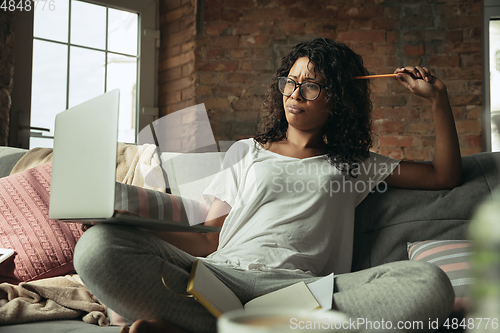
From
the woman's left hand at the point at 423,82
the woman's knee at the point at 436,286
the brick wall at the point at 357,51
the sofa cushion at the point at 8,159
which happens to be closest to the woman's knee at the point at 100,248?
the woman's knee at the point at 436,286

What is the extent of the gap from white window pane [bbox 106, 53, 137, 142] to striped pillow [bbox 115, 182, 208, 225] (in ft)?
5.96

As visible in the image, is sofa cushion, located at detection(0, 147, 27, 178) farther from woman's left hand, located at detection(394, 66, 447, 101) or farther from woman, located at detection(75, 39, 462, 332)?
woman's left hand, located at detection(394, 66, 447, 101)

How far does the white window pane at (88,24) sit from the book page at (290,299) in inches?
96.7

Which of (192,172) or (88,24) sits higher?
(88,24)

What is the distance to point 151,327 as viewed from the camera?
2.40 feet

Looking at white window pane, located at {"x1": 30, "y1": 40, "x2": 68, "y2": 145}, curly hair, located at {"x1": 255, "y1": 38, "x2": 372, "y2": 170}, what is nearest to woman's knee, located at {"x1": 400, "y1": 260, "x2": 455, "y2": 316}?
curly hair, located at {"x1": 255, "y1": 38, "x2": 372, "y2": 170}

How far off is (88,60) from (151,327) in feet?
8.06

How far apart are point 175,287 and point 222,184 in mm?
469

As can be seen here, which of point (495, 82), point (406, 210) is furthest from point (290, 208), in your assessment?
point (495, 82)

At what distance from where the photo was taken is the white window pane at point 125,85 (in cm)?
288

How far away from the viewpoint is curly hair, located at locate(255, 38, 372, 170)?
4.23 feet

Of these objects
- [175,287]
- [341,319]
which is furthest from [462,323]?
[341,319]

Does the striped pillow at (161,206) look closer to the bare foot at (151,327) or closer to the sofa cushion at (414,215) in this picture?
the bare foot at (151,327)

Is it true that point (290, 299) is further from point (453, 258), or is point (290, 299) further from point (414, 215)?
point (414, 215)
